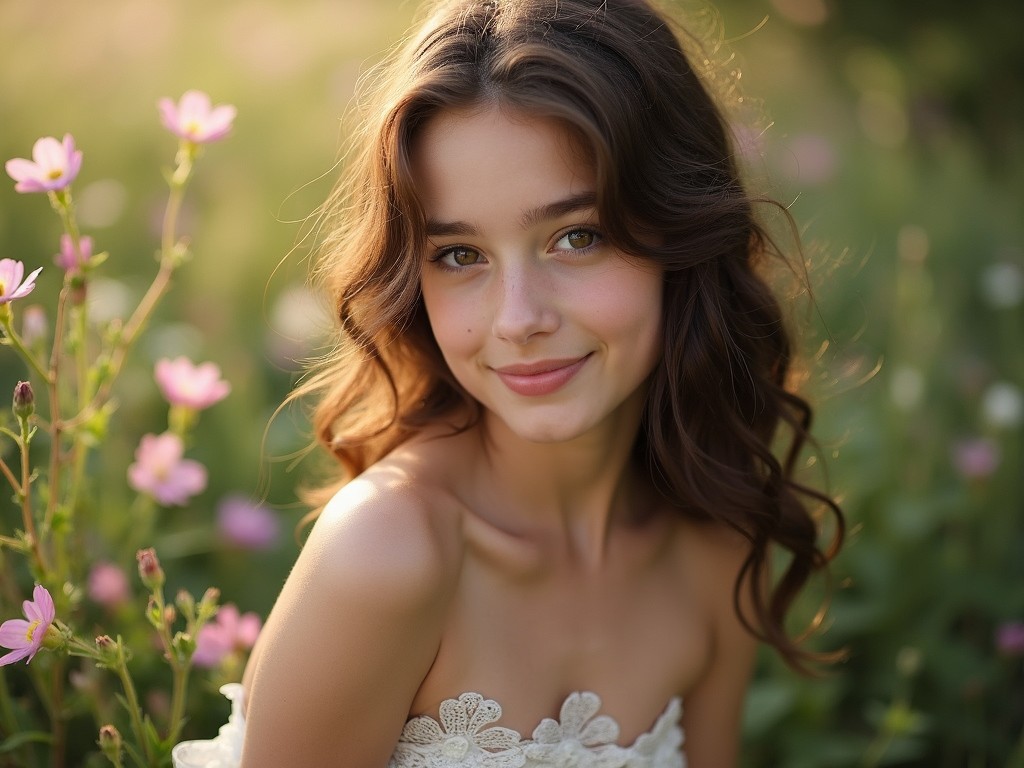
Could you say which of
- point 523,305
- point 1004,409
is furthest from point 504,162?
point 1004,409

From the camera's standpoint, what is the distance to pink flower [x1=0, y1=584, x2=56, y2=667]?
4.10 ft

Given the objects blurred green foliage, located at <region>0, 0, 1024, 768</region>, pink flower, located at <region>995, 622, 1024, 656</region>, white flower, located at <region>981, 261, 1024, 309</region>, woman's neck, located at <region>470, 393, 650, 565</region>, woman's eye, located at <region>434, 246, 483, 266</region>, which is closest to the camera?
woman's eye, located at <region>434, 246, 483, 266</region>

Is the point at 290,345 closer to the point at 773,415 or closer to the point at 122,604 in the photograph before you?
the point at 122,604

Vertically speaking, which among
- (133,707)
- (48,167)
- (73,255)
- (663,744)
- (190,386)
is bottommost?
(663,744)

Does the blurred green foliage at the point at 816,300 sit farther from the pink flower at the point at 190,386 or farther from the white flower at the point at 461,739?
the white flower at the point at 461,739

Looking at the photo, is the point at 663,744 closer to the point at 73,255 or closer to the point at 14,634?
the point at 14,634

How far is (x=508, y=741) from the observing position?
1587 millimetres

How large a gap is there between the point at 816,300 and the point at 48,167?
57.2 inches

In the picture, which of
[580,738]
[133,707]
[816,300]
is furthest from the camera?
[816,300]

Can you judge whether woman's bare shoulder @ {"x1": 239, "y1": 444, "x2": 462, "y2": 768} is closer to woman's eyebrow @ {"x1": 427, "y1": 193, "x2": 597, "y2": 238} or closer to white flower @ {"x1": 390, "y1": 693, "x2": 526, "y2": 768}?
white flower @ {"x1": 390, "y1": 693, "x2": 526, "y2": 768}

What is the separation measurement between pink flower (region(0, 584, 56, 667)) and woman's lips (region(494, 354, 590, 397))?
25.6 inches

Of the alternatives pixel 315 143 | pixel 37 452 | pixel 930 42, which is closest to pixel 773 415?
pixel 37 452

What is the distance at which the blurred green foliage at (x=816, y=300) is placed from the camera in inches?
97.2

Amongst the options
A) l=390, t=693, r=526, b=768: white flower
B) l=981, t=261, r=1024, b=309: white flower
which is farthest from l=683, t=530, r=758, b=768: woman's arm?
l=981, t=261, r=1024, b=309: white flower
